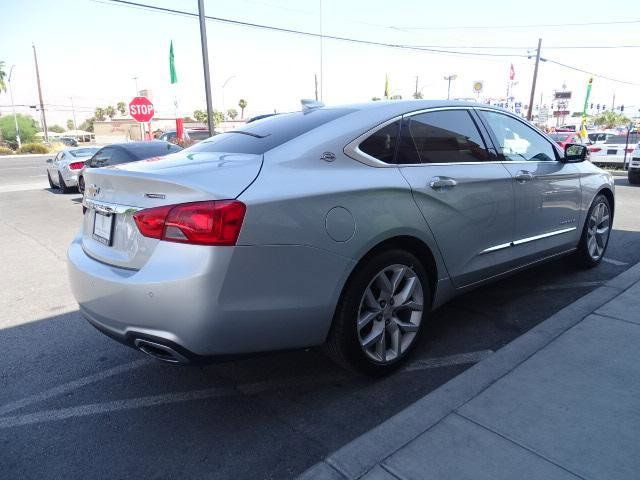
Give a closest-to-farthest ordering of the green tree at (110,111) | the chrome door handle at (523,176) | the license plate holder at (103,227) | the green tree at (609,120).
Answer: the license plate holder at (103,227)
the chrome door handle at (523,176)
the green tree at (609,120)
the green tree at (110,111)

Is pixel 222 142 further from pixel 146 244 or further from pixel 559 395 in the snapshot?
pixel 559 395

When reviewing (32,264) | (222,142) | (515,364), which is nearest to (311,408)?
(515,364)

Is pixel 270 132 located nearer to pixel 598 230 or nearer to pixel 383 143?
pixel 383 143

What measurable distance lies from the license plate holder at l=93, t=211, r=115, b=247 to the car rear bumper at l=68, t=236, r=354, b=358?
148mm

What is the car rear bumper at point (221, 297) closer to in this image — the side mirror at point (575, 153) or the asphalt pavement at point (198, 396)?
the asphalt pavement at point (198, 396)

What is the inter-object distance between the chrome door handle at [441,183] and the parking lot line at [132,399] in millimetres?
1166

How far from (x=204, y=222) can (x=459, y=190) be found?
1.80 metres

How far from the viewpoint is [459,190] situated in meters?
3.29

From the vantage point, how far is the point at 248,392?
9.89 feet

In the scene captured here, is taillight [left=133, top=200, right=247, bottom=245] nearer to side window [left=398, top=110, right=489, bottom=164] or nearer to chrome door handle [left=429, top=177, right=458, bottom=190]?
side window [left=398, top=110, right=489, bottom=164]

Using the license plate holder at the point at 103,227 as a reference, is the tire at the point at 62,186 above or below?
below

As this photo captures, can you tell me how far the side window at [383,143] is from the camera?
9.60 ft

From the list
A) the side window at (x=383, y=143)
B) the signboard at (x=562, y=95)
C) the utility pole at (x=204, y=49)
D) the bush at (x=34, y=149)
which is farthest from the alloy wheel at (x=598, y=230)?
the signboard at (x=562, y=95)

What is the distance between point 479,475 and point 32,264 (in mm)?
5858
